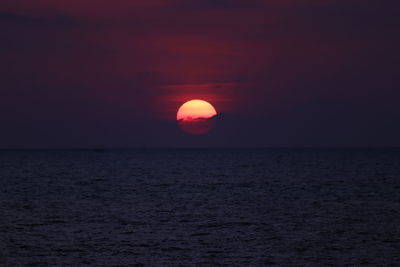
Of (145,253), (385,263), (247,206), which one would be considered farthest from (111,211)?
(385,263)

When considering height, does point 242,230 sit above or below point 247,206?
below

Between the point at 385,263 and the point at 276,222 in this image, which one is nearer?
the point at 385,263

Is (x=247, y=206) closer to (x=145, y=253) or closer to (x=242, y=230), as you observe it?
(x=242, y=230)

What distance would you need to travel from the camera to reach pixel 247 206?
72.5 meters

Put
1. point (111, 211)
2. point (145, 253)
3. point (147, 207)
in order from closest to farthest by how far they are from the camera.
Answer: point (145, 253), point (111, 211), point (147, 207)

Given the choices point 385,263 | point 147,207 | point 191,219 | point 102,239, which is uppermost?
point 147,207

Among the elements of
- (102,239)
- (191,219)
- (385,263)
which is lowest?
(385,263)

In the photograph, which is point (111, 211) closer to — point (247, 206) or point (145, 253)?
point (247, 206)

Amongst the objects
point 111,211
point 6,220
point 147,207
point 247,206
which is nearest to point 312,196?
point 247,206

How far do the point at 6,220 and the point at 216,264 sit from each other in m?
27.5

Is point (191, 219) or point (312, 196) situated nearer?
point (191, 219)

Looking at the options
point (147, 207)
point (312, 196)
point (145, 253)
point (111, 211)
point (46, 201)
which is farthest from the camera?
point (312, 196)

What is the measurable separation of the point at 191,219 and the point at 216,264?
21206mm

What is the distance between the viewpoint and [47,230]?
52656mm
